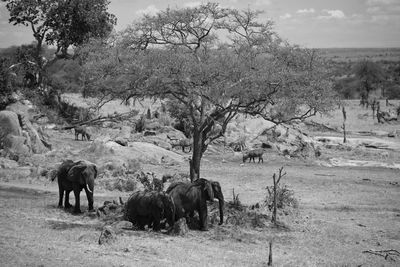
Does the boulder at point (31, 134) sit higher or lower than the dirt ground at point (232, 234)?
higher

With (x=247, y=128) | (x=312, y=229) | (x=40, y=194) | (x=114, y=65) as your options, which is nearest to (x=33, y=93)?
(x=247, y=128)

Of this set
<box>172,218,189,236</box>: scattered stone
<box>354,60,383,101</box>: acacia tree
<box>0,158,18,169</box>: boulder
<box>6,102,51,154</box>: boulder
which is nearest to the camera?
<box>172,218,189,236</box>: scattered stone

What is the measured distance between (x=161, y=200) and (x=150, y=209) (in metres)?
0.38

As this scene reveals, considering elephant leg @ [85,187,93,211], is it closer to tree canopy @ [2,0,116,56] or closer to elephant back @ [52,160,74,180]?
elephant back @ [52,160,74,180]

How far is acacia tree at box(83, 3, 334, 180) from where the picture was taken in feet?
54.3

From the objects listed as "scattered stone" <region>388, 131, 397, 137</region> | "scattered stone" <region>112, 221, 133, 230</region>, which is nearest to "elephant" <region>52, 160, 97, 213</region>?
"scattered stone" <region>112, 221, 133, 230</region>

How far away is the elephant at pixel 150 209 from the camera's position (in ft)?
46.2

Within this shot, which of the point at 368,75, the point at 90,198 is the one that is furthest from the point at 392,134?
the point at 368,75

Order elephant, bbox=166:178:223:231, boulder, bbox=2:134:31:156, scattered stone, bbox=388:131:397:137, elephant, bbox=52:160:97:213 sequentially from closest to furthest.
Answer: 1. elephant, bbox=166:178:223:231
2. elephant, bbox=52:160:97:213
3. boulder, bbox=2:134:31:156
4. scattered stone, bbox=388:131:397:137

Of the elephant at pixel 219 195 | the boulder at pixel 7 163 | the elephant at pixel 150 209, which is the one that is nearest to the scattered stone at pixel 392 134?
the boulder at pixel 7 163

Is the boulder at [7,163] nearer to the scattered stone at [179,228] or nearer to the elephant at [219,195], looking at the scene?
the elephant at [219,195]

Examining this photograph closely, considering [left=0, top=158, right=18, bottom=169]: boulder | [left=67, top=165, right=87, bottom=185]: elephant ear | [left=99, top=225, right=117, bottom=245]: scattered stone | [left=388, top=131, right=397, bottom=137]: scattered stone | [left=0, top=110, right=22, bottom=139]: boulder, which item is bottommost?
[left=99, top=225, right=117, bottom=245]: scattered stone

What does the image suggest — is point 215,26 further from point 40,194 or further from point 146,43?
point 40,194

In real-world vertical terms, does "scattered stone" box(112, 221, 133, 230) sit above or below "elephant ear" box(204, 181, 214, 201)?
below
